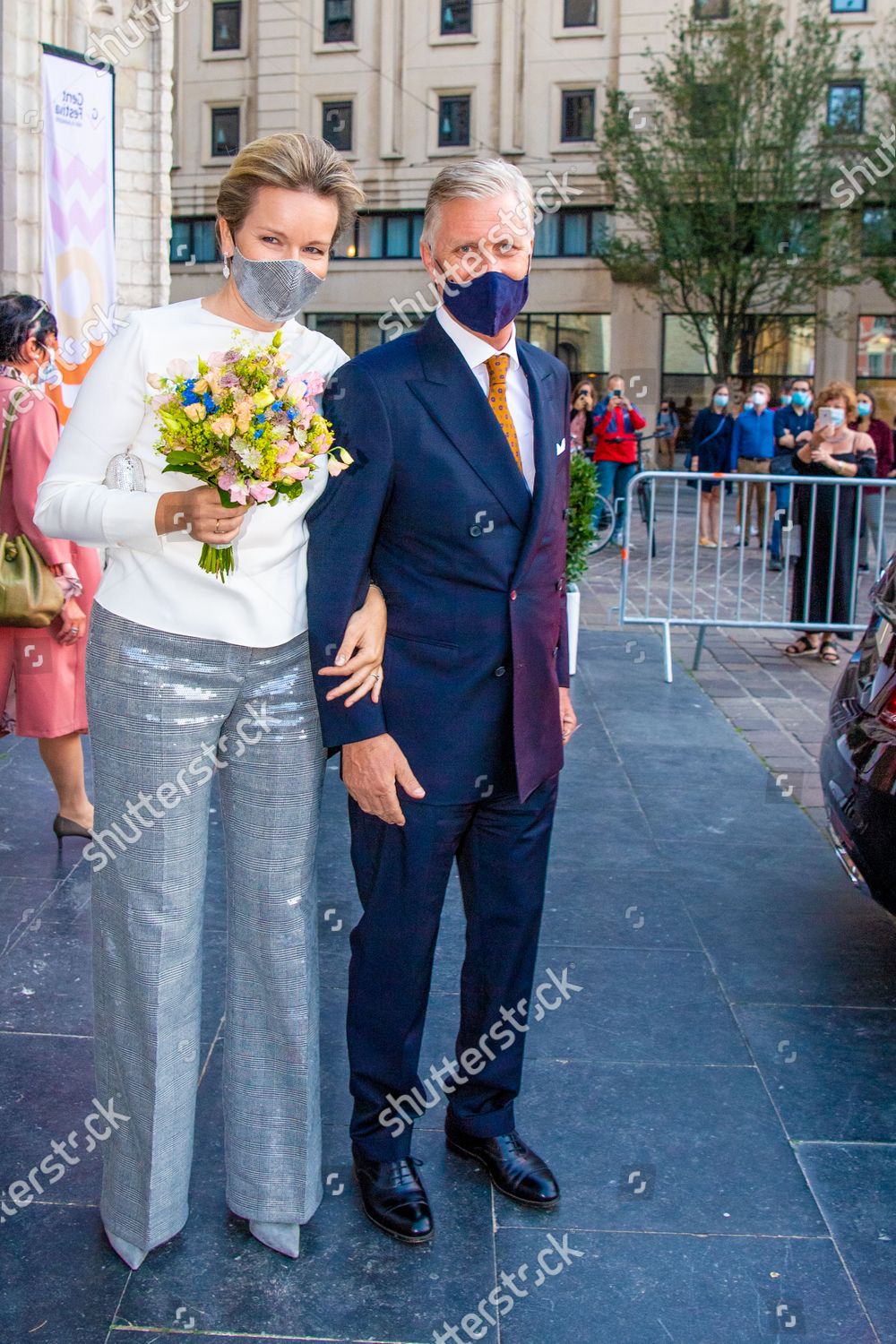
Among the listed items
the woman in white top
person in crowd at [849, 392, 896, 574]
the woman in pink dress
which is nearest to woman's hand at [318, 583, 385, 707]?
the woman in white top

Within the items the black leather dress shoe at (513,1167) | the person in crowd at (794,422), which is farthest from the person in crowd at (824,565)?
the black leather dress shoe at (513,1167)

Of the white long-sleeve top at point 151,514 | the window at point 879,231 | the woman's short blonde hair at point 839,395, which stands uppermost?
the window at point 879,231

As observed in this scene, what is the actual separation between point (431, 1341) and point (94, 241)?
27.5 ft

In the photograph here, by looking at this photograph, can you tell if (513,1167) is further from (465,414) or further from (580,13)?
(580,13)

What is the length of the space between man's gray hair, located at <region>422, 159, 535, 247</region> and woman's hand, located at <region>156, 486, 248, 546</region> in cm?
72

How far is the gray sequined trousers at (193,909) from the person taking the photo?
2.64 metres

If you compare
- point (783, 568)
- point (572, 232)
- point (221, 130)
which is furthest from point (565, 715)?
point (221, 130)

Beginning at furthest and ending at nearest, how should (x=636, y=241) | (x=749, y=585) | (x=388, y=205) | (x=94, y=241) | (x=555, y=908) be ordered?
1. (x=388, y=205)
2. (x=636, y=241)
3. (x=749, y=585)
4. (x=94, y=241)
5. (x=555, y=908)

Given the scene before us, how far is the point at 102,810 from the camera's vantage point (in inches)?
106

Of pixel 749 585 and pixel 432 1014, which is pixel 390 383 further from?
pixel 749 585

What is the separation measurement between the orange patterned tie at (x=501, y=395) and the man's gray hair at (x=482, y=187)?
0.25 m

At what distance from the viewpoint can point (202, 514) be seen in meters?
2.42

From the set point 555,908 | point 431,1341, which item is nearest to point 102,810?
point 431,1341

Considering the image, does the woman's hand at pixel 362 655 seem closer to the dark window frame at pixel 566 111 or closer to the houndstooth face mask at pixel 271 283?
the houndstooth face mask at pixel 271 283
